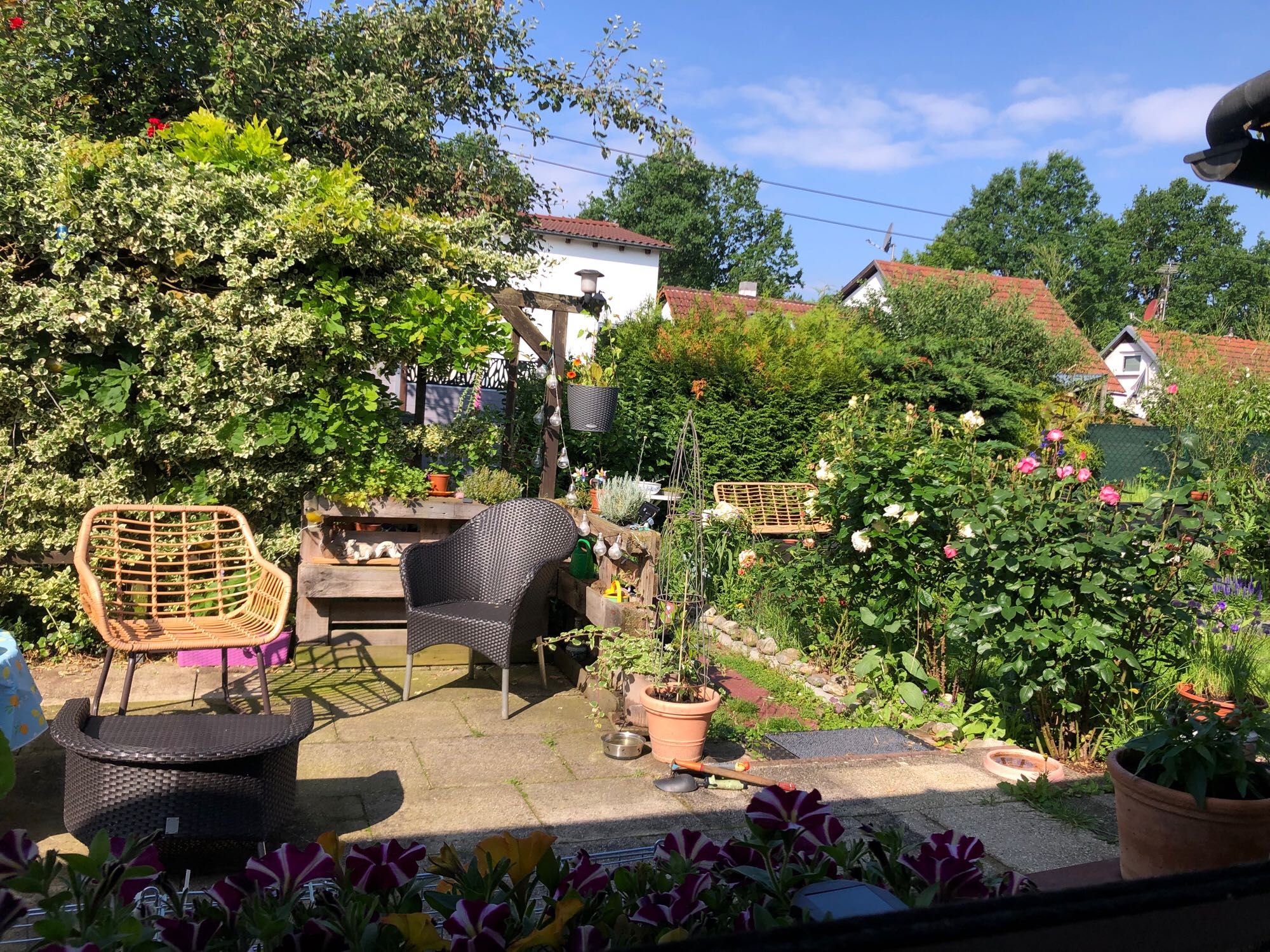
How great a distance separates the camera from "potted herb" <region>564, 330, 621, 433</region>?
242 inches

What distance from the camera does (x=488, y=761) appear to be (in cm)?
363

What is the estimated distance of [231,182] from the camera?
4.72 metres

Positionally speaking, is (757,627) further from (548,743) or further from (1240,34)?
(1240,34)

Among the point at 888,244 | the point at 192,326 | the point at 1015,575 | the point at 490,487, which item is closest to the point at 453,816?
the point at 1015,575

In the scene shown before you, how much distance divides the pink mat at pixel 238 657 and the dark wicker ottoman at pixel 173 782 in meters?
2.00

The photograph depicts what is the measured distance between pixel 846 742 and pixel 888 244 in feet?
92.4

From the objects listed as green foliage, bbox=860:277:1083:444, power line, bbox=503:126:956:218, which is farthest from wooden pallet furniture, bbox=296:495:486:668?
power line, bbox=503:126:956:218

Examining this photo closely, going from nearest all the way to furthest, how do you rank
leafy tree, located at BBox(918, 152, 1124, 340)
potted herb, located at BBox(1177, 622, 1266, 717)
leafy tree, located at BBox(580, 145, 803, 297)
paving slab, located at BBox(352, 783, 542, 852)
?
paving slab, located at BBox(352, 783, 542, 852), potted herb, located at BBox(1177, 622, 1266, 717), leafy tree, located at BBox(918, 152, 1124, 340), leafy tree, located at BBox(580, 145, 803, 297)

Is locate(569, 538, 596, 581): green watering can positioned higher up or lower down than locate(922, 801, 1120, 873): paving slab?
higher up

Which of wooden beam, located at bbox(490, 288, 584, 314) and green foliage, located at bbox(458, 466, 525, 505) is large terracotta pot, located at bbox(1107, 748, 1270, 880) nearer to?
green foliage, located at bbox(458, 466, 525, 505)

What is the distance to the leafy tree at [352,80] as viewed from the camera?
588cm

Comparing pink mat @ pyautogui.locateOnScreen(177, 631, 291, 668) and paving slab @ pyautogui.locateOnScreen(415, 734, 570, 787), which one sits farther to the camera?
pink mat @ pyautogui.locateOnScreen(177, 631, 291, 668)

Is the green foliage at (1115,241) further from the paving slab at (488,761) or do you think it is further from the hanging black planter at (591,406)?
the paving slab at (488,761)

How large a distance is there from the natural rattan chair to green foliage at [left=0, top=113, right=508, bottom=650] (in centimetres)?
37
